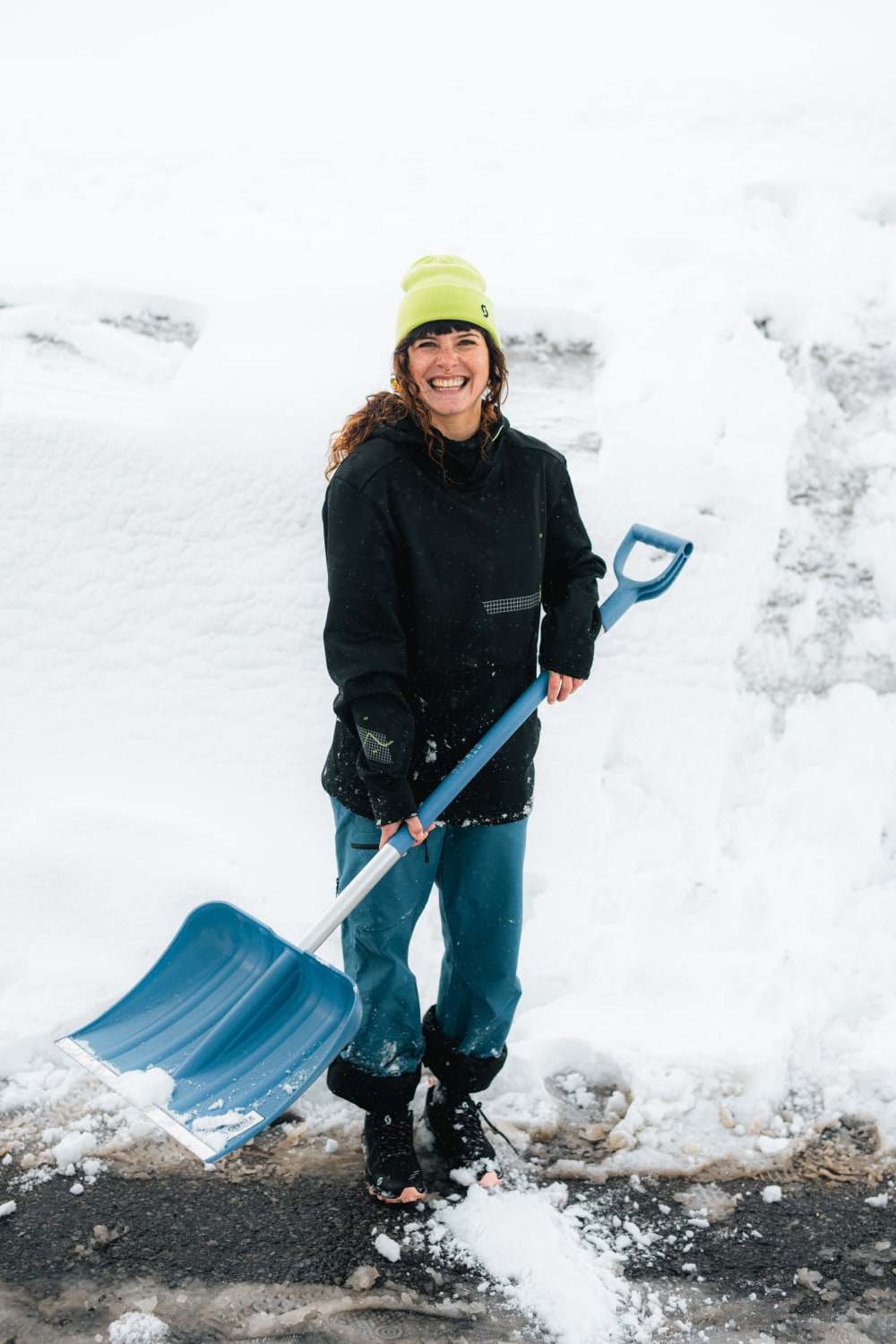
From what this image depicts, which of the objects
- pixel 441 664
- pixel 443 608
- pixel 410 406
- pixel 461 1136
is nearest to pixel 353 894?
pixel 441 664

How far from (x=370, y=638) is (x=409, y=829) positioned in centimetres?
39

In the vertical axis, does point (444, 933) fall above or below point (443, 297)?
below

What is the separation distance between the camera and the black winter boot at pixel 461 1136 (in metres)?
2.32

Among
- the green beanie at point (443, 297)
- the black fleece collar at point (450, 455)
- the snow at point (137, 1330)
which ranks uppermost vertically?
the green beanie at point (443, 297)

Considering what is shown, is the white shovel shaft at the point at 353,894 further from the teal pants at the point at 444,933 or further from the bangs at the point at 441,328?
the bangs at the point at 441,328

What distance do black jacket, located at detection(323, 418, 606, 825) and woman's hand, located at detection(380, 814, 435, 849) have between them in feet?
0.09

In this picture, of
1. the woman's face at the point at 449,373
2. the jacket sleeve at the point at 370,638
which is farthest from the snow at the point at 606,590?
the woman's face at the point at 449,373

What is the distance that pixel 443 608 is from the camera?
6.72 ft

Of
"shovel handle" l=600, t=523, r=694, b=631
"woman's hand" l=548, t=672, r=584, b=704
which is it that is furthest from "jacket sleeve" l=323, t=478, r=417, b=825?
"shovel handle" l=600, t=523, r=694, b=631

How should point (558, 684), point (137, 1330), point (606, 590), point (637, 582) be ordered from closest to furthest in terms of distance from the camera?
point (137, 1330) → point (558, 684) → point (637, 582) → point (606, 590)

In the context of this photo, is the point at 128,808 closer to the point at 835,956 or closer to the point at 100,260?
the point at 835,956

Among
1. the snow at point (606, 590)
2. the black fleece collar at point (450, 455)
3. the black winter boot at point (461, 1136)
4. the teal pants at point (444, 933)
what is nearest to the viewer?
the black fleece collar at point (450, 455)

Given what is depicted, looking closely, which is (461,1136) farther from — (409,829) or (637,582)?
(637,582)

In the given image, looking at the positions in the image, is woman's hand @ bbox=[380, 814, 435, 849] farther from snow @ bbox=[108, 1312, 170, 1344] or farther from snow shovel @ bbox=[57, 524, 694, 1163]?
snow @ bbox=[108, 1312, 170, 1344]
